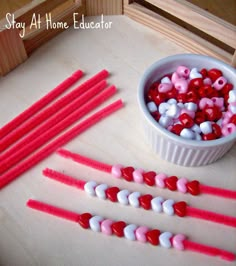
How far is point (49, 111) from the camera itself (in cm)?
49

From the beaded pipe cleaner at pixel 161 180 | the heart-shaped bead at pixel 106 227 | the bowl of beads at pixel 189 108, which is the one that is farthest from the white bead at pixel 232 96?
the heart-shaped bead at pixel 106 227

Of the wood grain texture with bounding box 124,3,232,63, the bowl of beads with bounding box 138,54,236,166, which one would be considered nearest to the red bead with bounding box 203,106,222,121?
Answer: the bowl of beads with bounding box 138,54,236,166

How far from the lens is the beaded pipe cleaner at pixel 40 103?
48 centimetres

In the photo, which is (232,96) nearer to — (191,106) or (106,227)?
(191,106)

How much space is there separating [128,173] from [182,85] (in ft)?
0.44

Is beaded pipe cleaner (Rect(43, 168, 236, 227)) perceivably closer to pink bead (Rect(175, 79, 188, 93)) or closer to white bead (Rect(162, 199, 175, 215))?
white bead (Rect(162, 199, 175, 215))

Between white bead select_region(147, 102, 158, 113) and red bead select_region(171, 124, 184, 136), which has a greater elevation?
white bead select_region(147, 102, 158, 113)

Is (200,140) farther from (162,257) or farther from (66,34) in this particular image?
(66,34)

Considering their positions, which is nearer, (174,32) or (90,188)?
(90,188)

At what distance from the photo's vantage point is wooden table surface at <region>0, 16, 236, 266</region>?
39 centimetres

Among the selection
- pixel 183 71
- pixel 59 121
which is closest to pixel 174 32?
pixel 183 71

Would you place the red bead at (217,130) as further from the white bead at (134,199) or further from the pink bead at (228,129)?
the white bead at (134,199)

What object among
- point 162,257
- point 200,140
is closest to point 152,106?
point 200,140

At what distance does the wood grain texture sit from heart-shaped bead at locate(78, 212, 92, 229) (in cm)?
29
